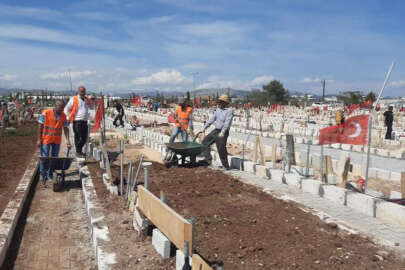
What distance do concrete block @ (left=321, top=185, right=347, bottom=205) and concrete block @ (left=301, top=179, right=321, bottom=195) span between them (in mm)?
103

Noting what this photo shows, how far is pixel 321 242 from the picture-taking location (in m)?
3.40

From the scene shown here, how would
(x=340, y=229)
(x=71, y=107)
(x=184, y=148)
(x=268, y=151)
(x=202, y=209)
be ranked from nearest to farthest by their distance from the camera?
(x=340, y=229) → (x=202, y=209) → (x=184, y=148) → (x=71, y=107) → (x=268, y=151)

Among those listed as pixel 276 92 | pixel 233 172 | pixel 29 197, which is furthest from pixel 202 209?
pixel 276 92

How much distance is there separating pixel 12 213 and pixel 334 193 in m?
4.49

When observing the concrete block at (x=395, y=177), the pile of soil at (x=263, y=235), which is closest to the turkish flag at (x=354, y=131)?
the concrete block at (x=395, y=177)

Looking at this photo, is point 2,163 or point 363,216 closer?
point 363,216

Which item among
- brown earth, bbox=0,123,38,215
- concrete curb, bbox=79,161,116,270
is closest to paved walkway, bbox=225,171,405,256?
concrete curb, bbox=79,161,116,270

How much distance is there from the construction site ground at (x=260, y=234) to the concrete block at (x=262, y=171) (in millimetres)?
1027

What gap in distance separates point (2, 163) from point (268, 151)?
7350 millimetres

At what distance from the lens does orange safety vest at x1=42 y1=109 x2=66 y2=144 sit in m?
6.18

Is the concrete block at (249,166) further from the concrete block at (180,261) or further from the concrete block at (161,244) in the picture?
the concrete block at (180,261)

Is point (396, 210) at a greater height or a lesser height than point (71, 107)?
lesser

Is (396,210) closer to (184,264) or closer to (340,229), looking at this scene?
(340,229)

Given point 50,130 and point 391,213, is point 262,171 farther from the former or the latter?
point 50,130
